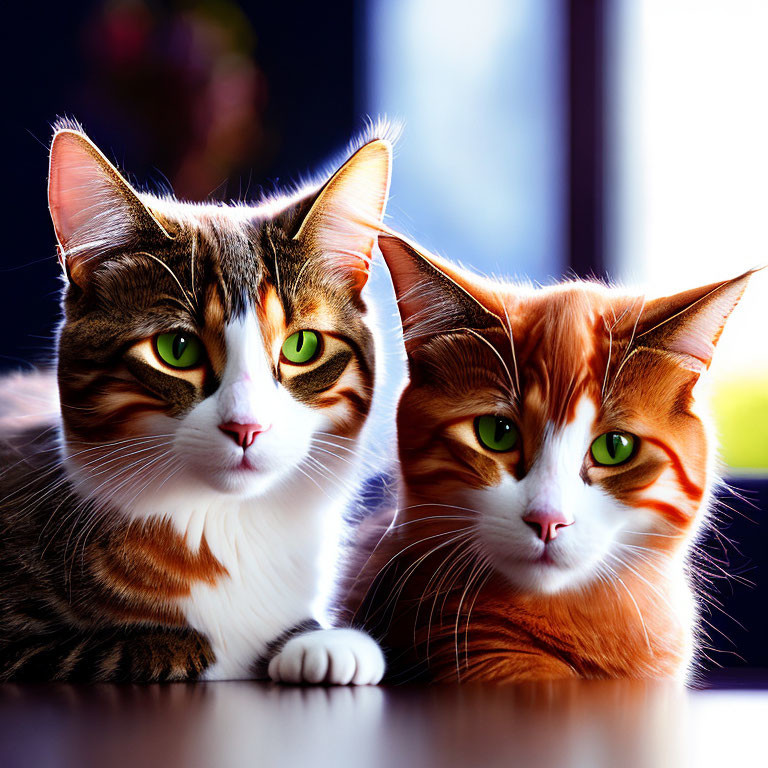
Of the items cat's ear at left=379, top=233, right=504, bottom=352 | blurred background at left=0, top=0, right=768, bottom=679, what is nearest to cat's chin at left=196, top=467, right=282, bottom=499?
cat's ear at left=379, top=233, right=504, bottom=352

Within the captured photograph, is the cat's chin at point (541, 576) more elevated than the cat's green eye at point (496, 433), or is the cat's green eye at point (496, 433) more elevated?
the cat's green eye at point (496, 433)

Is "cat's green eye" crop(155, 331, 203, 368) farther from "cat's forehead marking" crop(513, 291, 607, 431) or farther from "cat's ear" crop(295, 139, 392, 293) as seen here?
"cat's forehead marking" crop(513, 291, 607, 431)

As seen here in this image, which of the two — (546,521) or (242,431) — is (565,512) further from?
(242,431)

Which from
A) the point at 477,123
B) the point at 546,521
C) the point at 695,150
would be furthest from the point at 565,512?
the point at 477,123

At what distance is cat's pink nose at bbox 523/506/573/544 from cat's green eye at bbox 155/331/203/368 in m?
0.36

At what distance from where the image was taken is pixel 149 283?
881 millimetres

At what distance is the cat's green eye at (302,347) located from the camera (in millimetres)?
905

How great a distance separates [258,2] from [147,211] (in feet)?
3.64

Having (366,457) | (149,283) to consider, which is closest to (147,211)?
(149,283)

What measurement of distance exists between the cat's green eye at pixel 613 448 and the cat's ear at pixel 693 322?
0.10 m

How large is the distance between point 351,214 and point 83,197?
0.28 metres

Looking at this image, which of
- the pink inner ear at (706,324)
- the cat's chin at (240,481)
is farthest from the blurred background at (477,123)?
the cat's chin at (240,481)

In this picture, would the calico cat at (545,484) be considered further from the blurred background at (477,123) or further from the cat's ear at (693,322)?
the blurred background at (477,123)

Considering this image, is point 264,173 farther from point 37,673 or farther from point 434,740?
point 434,740
